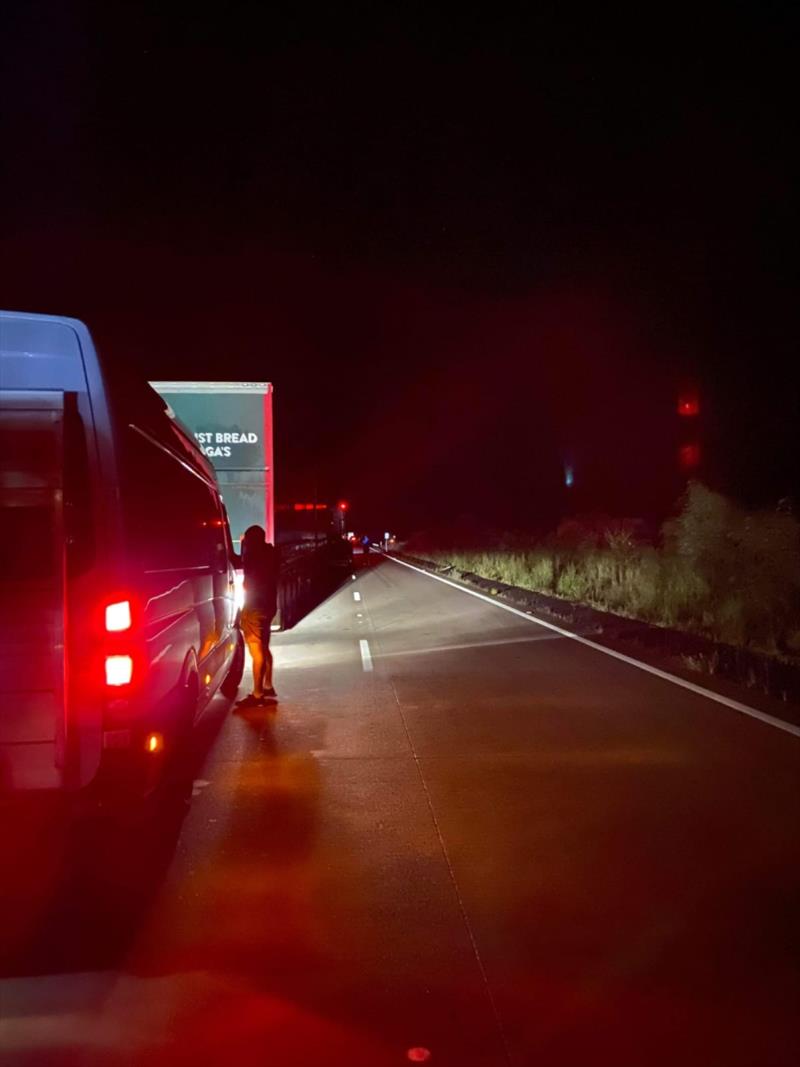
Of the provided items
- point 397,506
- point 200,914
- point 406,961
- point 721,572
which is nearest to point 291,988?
point 406,961

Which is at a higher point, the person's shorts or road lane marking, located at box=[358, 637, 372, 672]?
the person's shorts

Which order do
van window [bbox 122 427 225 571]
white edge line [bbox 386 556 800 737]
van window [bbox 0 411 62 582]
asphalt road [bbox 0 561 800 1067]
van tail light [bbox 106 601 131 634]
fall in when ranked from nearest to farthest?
asphalt road [bbox 0 561 800 1067] < van window [bbox 0 411 62 582] < van tail light [bbox 106 601 131 634] < van window [bbox 122 427 225 571] < white edge line [bbox 386 556 800 737]

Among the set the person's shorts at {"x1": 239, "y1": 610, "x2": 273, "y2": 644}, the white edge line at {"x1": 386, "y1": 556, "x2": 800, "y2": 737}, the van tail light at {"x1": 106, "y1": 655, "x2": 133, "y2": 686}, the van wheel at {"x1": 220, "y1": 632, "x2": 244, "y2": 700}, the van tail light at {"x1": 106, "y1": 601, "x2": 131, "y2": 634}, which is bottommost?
the white edge line at {"x1": 386, "y1": 556, "x2": 800, "y2": 737}

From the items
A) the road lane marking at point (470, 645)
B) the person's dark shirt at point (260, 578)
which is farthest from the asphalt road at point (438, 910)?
the road lane marking at point (470, 645)

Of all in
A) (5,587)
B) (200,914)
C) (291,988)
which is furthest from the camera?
(200,914)

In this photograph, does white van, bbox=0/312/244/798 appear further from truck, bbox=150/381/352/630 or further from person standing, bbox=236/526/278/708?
truck, bbox=150/381/352/630

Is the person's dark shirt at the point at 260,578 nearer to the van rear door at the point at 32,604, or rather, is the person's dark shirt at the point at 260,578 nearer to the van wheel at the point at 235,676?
the van wheel at the point at 235,676

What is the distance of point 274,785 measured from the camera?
7.36 metres

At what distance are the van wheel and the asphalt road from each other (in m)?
1.65

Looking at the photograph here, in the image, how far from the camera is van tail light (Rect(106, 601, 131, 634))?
15.9 ft

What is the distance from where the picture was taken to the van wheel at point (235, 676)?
10961 millimetres

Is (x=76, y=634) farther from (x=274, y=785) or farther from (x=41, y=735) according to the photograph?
(x=274, y=785)

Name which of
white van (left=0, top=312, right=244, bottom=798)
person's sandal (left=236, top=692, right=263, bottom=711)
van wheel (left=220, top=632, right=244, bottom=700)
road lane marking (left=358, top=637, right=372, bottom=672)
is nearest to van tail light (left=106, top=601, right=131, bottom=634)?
white van (left=0, top=312, right=244, bottom=798)

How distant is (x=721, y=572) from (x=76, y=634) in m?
17.4
